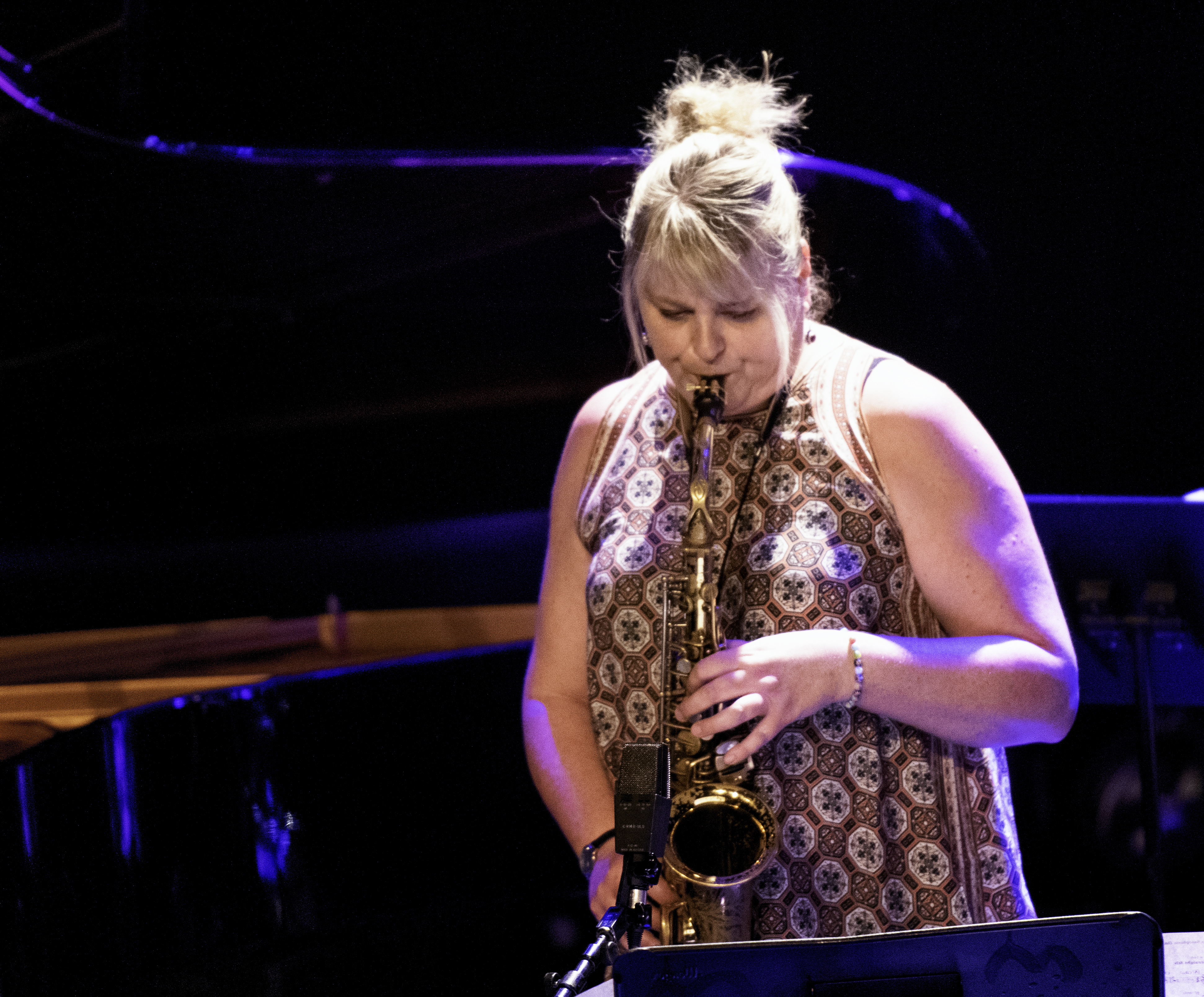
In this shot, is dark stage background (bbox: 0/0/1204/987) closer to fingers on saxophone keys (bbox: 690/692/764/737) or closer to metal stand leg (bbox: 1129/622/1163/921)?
metal stand leg (bbox: 1129/622/1163/921)

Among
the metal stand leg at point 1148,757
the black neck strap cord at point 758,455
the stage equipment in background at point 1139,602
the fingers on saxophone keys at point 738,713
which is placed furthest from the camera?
the metal stand leg at point 1148,757

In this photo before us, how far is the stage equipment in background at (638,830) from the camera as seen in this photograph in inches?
39.8

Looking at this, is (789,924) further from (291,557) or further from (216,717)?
(291,557)

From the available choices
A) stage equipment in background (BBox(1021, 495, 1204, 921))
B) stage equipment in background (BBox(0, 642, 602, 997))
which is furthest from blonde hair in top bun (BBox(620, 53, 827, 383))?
stage equipment in background (BBox(0, 642, 602, 997))

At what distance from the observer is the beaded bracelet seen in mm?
1353

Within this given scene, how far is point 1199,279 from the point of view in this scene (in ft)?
9.96

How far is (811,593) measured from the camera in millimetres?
1454

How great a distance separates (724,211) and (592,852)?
84 centimetres

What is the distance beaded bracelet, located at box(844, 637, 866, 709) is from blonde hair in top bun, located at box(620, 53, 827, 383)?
390mm

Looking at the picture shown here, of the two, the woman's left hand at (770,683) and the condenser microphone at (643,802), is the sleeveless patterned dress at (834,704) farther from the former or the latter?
the condenser microphone at (643,802)

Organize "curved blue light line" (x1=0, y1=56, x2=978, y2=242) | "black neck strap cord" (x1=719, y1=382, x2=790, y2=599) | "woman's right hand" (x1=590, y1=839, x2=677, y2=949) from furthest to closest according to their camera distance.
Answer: "curved blue light line" (x1=0, y1=56, x2=978, y2=242) → "black neck strap cord" (x1=719, y1=382, x2=790, y2=599) → "woman's right hand" (x1=590, y1=839, x2=677, y2=949)

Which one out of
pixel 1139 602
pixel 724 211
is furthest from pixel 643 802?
pixel 1139 602

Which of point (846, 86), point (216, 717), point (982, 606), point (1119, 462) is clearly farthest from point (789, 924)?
point (846, 86)

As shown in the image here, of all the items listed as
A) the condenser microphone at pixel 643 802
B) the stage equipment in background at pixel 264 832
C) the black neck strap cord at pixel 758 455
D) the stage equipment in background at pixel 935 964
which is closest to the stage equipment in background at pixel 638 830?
the condenser microphone at pixel 643 802
